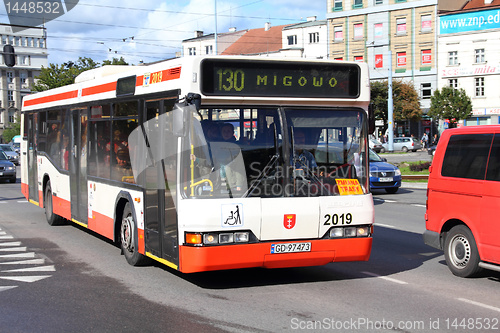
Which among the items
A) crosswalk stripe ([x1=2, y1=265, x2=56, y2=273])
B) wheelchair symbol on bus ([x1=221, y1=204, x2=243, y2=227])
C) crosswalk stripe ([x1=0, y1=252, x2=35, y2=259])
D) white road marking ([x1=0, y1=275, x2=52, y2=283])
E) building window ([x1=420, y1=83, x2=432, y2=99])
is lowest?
crosswalk stripe ([x1=0, y1=252, x2=35, y2=259])

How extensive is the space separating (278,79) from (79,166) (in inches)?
218

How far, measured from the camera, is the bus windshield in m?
7.73

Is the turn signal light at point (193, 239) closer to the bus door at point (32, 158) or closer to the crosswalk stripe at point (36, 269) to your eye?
the crosswalk stripe at point (36, 269)

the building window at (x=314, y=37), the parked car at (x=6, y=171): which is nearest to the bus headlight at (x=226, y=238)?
the parked car at (x=6, y=171)

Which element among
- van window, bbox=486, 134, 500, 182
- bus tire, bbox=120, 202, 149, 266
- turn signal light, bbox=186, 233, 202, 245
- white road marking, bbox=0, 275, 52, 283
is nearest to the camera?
turn signal light, bbox=186, 233, 202, 245

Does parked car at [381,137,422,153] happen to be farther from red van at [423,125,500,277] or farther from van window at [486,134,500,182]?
van window at [486,134,500,182]

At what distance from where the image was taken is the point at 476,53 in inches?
2564

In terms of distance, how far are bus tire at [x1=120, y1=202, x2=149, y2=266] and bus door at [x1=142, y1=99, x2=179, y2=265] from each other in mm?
558

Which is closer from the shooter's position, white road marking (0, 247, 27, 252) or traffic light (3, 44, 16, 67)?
white road marking (0, 247, 27, 252)

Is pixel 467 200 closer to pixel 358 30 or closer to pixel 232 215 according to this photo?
pixel 232 215

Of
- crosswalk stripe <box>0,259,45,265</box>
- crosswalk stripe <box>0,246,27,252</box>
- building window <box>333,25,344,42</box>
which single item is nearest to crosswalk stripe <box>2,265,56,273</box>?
crosswalk stripe <box>0,259,45,265</box>

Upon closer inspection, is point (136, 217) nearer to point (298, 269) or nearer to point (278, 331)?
point (298, 269)

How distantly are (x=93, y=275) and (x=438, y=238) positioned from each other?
4.81m

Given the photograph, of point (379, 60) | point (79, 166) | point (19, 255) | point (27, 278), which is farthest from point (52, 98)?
point (379, 60)
